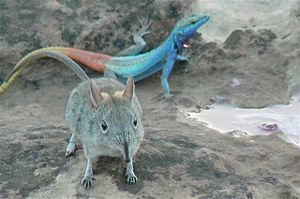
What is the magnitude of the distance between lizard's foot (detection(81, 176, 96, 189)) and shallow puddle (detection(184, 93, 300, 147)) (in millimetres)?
1906

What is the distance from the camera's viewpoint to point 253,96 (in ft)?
20.9

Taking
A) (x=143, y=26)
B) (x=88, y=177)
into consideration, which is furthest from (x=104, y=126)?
(x=143, y=26)

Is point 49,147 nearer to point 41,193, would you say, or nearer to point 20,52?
point 41,193

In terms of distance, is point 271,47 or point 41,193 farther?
point 271,47

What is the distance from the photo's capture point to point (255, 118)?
5883mm

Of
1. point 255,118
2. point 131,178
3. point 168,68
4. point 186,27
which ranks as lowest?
point 255,118

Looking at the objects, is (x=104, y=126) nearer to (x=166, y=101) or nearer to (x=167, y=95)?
(x=166, y=101)

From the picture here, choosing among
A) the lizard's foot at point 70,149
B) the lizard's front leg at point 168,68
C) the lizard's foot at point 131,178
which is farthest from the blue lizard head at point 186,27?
the lizard's foot at point 131,178

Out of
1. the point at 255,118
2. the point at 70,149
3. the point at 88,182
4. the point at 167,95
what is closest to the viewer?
the point at 88,182

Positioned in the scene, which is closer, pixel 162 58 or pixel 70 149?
pixel 70 149

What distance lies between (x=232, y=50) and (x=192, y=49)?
1.87ft

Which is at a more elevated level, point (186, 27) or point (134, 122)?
point (134, 122)

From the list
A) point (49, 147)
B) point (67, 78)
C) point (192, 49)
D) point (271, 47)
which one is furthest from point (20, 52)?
point (271, 47)

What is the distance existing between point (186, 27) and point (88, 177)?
3488 millimetres
